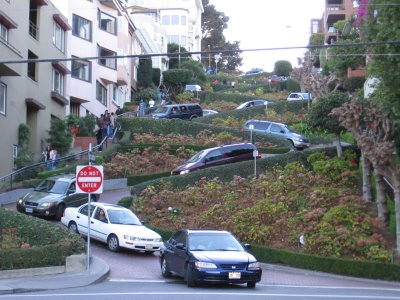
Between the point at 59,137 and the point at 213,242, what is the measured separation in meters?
26.6

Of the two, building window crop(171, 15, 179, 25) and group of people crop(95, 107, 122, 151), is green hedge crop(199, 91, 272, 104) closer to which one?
group of people crop(95, 107, 122, 151)

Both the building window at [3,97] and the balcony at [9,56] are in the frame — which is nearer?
the balcony at [9,56]

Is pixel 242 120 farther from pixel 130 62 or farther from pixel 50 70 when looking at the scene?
pixel 130 62

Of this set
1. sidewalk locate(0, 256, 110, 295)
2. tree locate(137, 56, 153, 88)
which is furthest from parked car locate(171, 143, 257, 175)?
tree locate(137, 56, 153, 88)

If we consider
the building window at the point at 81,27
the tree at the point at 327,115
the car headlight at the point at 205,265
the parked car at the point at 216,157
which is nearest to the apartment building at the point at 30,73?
the building window at the point at 81,27

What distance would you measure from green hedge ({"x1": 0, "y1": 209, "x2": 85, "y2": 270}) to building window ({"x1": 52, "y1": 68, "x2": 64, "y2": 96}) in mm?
24518

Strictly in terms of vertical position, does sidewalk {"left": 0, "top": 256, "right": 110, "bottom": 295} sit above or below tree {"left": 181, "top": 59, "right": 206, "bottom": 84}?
below

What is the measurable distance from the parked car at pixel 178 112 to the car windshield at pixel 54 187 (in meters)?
24.0

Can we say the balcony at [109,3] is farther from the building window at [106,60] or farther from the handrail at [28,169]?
the handrail at [28,169]

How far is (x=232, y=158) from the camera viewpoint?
38.2 metres

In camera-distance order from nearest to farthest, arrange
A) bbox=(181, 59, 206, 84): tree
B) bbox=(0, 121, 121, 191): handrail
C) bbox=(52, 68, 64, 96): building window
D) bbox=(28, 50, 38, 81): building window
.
Answer: bbox=(0, 121, 121, 191): handrail, bbox=(28, 50, 38, 81): building window, bbox=(52, 68, 64, 96): building window, bbox=(181, 59, 206, 84): tree

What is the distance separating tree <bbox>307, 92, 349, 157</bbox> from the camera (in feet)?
114

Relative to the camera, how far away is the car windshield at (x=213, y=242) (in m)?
19.3

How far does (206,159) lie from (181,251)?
18.1 metres
